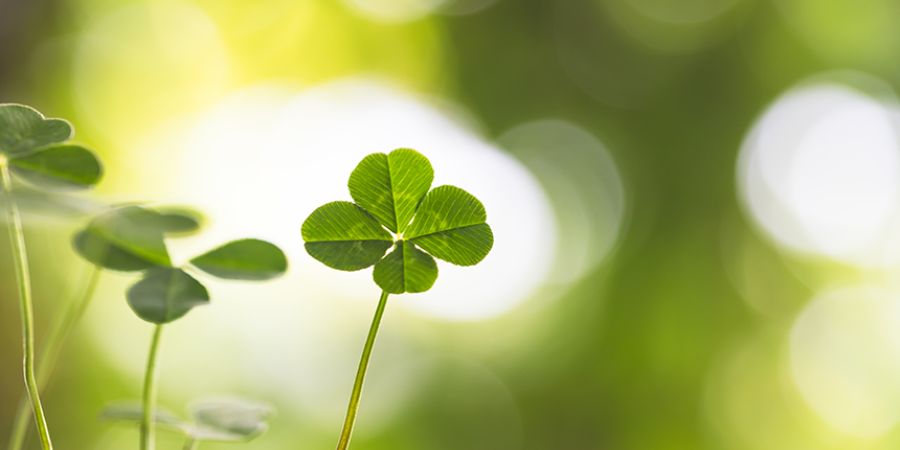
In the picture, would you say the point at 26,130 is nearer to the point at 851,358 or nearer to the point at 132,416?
the point at 132,416

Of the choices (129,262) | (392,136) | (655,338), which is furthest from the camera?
(392,136)

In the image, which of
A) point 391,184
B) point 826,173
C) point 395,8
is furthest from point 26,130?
point 826,173

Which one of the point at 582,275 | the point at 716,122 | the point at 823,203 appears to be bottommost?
the point at 582,275

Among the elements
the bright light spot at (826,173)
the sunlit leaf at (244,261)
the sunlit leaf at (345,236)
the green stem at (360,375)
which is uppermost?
the bright light spot at (826,173)

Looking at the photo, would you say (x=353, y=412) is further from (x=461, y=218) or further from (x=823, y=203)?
(x=823, y=203)

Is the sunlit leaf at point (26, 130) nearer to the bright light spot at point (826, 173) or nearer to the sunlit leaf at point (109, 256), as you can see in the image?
the sunlit leaf at point (109, 256)

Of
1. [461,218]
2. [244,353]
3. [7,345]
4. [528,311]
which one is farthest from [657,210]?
[461,218]

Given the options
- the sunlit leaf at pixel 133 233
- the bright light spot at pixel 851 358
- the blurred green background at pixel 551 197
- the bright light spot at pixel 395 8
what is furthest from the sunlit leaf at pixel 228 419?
the bright light spot at pixel 395 8
